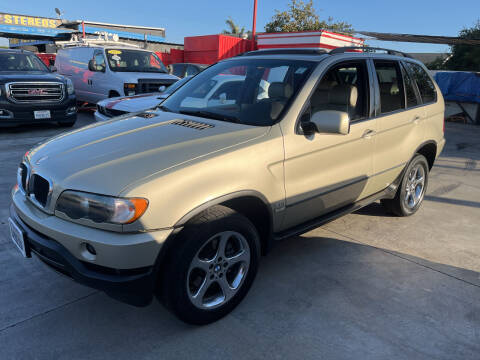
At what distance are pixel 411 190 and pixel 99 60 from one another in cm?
879

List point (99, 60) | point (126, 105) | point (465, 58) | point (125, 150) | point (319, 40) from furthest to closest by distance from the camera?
point (465, 58), point (319, 40), point (99, 60), point (126, 105), point (125, 150)

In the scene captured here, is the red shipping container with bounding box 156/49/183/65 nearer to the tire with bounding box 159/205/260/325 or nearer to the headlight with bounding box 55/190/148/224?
the tire with bounding box 159/205/260/325

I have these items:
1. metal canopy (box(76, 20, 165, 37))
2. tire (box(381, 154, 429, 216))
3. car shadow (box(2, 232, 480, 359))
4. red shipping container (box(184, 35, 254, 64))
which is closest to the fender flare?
car shadow (box(2, 232, 480, 359))

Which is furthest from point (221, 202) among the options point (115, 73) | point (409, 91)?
point (115, 73)

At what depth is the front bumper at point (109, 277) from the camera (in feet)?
7.16

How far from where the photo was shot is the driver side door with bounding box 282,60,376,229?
2.96 meters

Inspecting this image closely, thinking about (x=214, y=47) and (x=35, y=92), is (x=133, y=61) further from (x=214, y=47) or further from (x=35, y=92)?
(x=214, y=47)

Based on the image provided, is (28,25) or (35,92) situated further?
(28,25)

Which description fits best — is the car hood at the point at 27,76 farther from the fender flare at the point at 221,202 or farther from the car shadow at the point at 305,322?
the fender flare at the point at 221,202

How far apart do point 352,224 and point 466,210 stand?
169 centimetres

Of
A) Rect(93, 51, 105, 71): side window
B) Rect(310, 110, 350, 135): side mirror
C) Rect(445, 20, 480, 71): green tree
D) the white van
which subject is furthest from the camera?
Rect(445, 20, 480, 71): green tree

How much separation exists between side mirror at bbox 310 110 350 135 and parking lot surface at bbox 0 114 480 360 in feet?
3.94

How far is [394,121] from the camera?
3891mm

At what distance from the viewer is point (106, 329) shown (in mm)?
2572
